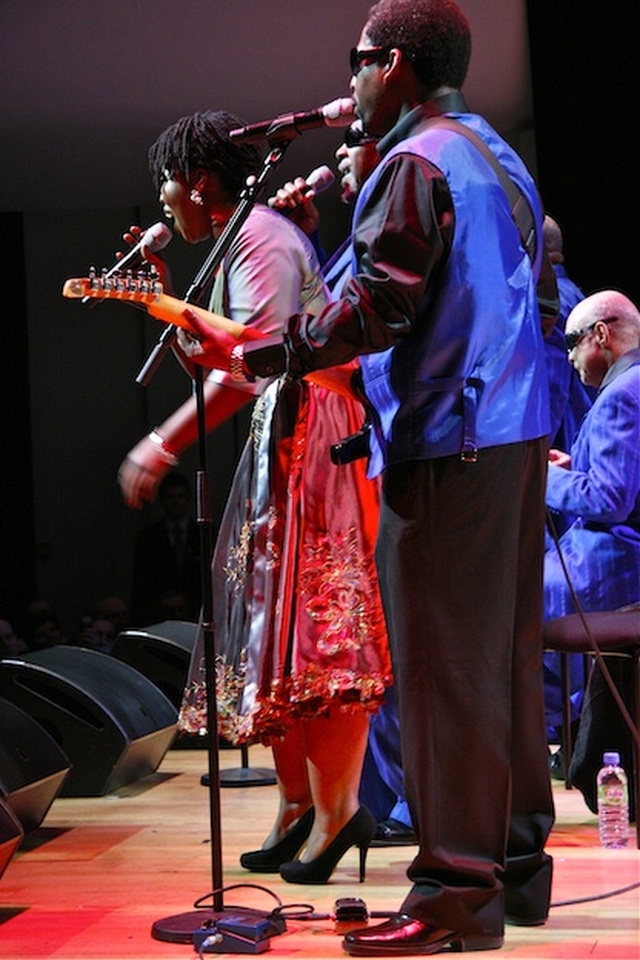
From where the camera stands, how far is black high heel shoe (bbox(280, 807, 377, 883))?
123 inches

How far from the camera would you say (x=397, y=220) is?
93.4 inches

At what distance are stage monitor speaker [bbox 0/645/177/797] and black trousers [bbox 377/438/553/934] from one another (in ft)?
7.31

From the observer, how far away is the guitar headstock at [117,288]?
8.27ft

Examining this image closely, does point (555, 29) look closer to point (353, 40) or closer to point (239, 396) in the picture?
point (353, 40)

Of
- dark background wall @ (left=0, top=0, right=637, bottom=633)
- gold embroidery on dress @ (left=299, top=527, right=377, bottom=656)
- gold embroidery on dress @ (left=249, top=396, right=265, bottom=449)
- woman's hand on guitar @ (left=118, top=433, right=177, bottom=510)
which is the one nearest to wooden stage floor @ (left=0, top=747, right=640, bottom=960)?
gold embroidery on dress @ (left=299, top=527, right=377, bottom=656)

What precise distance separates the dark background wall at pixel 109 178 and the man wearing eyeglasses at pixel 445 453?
3.95m

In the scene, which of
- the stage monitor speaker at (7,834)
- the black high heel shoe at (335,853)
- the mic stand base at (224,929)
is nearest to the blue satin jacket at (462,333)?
the mic stand base at (224,929)

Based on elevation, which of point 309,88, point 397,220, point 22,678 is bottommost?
point 22,678

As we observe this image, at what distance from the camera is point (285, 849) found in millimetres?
3311

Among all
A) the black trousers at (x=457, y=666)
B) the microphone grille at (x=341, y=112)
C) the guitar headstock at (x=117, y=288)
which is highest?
the microphone grille at (x=341, y=112)

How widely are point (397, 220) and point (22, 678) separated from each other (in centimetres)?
265

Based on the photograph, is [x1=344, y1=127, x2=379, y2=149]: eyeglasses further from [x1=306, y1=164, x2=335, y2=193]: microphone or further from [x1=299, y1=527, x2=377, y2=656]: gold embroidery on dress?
[x1=299, y1=527, x2=377, y2=656]: gold embroidery on dress

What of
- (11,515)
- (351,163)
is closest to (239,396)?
(351,163)

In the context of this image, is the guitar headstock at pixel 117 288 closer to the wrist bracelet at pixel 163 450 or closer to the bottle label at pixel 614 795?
the wrist bracelet at pixel 163 450
